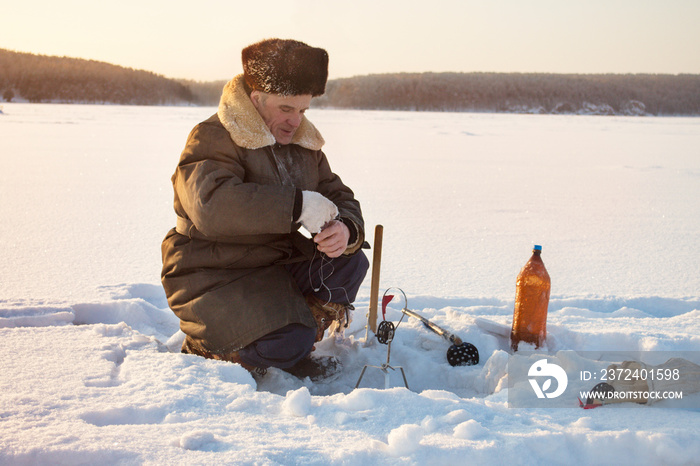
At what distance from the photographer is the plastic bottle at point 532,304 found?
2.09 m

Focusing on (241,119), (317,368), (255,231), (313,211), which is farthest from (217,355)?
(241,119)

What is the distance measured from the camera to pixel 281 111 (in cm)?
192

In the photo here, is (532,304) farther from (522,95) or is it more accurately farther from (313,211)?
(522,95)

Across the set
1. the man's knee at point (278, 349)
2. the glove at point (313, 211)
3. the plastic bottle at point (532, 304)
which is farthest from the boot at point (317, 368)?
the plastic bottle at point (532, 304)

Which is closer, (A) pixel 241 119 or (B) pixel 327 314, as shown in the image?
(A) pixel 241 119

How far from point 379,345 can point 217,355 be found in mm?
663

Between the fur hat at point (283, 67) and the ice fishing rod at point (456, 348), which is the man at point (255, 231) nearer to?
the fur hat at point (283, 67)

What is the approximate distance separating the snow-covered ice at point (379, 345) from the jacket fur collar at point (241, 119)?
75cm

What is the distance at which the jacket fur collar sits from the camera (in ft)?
6.06

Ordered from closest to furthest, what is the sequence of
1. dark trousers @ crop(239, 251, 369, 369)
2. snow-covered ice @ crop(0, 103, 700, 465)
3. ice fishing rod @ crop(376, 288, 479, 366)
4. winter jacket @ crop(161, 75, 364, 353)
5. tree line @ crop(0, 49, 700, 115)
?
1. snow-covered ice @ crop(0, 103, 700, 465)
2. winter jacket @ crop(161, 75, 364, 353)
3. ice fishing rod @ crop(376, 288, 479, 366)
4. dark trousers @ crop(239, 251, 369, 369)
5. tree line @ crop(0, 49, 700, 115)

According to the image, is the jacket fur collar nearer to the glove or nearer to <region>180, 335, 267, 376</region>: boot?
the glove

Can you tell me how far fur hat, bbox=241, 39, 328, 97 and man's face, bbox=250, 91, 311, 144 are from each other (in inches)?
0.9

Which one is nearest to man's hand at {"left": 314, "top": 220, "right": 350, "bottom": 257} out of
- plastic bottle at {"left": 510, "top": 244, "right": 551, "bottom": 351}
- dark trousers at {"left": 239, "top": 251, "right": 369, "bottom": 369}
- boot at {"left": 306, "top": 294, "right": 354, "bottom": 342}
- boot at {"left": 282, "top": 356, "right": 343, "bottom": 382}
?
dark trousers at {"left": 239, "top": 251, "right": 369, "bottom": 369}

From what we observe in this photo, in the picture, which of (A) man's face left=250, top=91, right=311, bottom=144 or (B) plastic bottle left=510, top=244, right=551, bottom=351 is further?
A: (B) plastic bottle left=510, top=244, right=551, bottom=351
